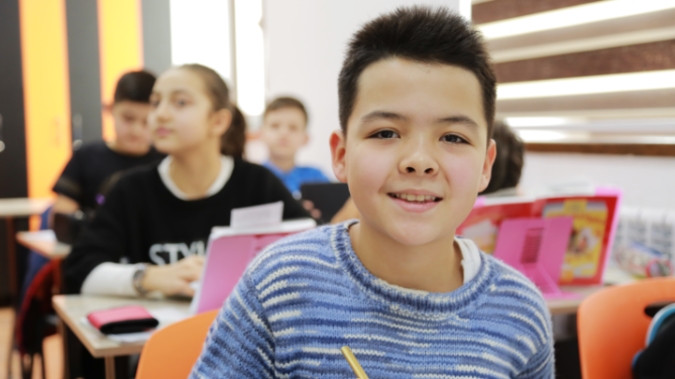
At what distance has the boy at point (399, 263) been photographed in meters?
0.80

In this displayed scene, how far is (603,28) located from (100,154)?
2.26 meters

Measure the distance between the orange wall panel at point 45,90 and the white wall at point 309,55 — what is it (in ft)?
4.90

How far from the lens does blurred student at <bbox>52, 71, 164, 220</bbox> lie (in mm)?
2904

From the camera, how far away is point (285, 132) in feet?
12.3

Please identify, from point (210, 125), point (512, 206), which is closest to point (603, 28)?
point (512, 206)

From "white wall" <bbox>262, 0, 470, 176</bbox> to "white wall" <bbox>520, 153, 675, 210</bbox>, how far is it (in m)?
1.33

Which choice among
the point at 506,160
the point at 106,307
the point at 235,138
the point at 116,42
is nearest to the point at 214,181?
the point at 235,138

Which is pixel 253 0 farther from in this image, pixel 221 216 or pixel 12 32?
pixel 221 216

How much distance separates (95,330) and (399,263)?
86 cm

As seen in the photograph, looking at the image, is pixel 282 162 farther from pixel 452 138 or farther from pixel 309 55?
pixel 452 138

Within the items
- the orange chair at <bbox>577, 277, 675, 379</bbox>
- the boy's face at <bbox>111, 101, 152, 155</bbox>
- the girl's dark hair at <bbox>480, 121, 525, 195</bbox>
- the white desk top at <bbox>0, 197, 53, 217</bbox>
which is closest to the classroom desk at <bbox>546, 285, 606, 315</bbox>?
the orange chair at <bbox>577, 277, 675, 379</bbox>

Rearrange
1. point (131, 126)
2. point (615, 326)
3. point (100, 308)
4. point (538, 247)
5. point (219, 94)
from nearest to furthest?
point (615, 326), point (100, 308), point (538, 247), point (219, 94), point (131, 126)

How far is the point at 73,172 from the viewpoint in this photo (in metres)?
3.03

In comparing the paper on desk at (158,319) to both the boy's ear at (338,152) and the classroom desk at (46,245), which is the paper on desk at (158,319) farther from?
the classroom desk at (46,245)
